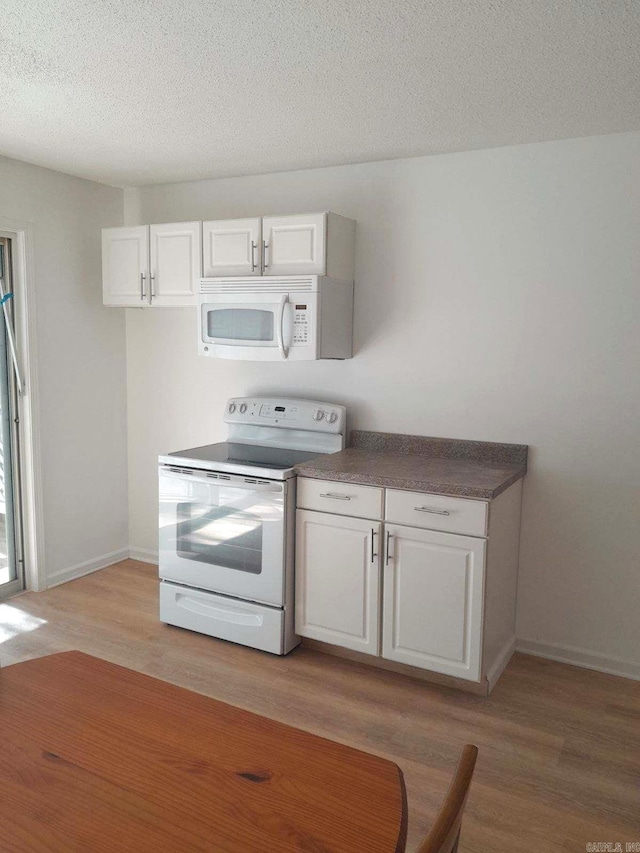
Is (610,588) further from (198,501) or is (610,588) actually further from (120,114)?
(120,114)

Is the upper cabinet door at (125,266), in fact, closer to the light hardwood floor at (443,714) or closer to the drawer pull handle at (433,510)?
the light hardwood floor at (443,714)

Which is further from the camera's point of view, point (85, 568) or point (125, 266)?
point (85, 568)

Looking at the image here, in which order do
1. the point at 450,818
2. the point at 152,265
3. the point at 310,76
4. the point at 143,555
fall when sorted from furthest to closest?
the point at 143,555 < the point at 152,265 < the point at 310,76 < the point at 450,818

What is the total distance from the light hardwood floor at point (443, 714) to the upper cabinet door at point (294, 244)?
185 cm

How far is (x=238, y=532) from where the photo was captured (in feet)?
10.3

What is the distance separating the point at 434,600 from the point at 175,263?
2.20 meters

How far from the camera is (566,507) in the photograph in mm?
3066

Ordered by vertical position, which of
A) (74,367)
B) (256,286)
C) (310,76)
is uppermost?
(310,76)

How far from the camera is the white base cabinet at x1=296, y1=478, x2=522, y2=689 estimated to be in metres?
2.71

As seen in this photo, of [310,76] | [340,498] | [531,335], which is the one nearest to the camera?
[310,76]

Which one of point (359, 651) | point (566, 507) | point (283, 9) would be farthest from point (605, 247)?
point (359, 651)

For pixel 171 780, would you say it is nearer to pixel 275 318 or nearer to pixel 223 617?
pixel 223 617

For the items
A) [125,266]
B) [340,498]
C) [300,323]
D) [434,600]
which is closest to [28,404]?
[125,266]

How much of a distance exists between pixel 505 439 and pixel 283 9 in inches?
81.0
